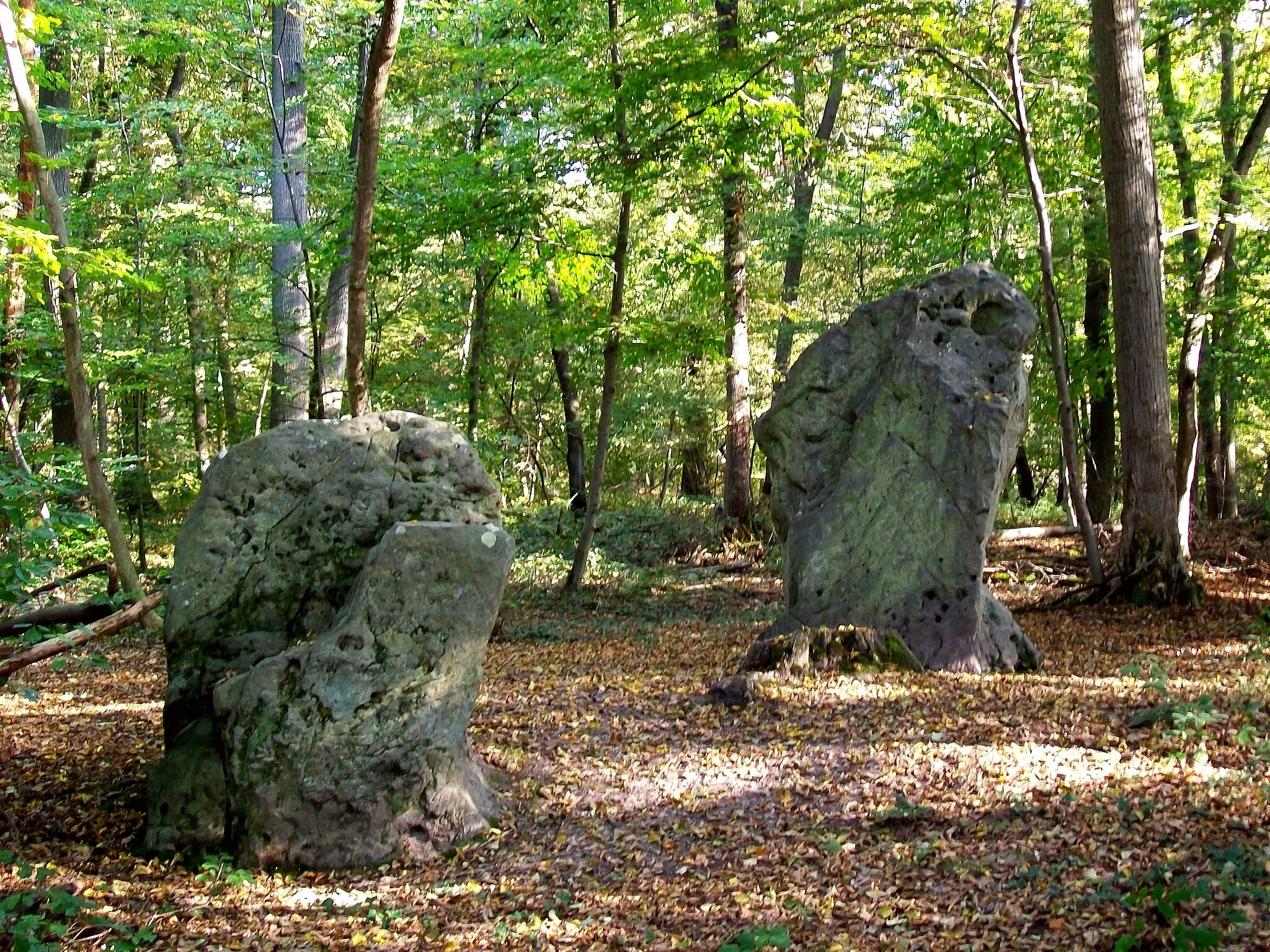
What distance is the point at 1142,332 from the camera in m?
10.0

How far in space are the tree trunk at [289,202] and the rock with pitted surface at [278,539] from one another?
24.6 feet

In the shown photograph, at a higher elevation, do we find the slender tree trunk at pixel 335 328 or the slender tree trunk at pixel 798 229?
the slender tree trunk at pixel 798 229

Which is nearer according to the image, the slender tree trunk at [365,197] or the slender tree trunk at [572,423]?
the slender tree trunk at [365,197]

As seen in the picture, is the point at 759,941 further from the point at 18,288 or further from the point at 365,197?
the point at 18,288

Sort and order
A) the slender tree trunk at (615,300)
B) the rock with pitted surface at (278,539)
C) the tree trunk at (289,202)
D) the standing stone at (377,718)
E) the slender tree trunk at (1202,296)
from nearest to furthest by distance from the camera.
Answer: the standing stone at (377,718), the rock with pitted surface at (278,539), the slender tree trunk at (615,300), the slender tree trunk at (1202,296), the tree trunk at (289,202)

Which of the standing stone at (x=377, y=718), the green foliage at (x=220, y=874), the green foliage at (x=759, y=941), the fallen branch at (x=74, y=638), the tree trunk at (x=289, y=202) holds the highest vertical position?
the tree trunk at (x=289, y=202)

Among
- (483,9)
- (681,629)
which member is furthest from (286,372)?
(681,629)

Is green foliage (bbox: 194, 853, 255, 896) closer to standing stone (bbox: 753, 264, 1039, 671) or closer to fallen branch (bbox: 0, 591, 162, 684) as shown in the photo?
fallen branch (bbox: 0, 591, 162, 684)

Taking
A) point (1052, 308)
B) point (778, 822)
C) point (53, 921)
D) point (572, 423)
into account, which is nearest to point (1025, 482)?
point (572, 423)

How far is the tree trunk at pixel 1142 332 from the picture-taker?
32.6ft

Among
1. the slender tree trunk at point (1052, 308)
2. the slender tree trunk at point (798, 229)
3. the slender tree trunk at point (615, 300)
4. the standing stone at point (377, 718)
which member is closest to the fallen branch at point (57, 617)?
the standing stone at point (377, 718)

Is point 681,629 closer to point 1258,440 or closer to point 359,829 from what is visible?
point 359,829

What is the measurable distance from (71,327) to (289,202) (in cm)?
576

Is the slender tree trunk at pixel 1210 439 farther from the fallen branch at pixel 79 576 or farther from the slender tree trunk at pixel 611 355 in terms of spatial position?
the fallen branch at pixel 79 576
